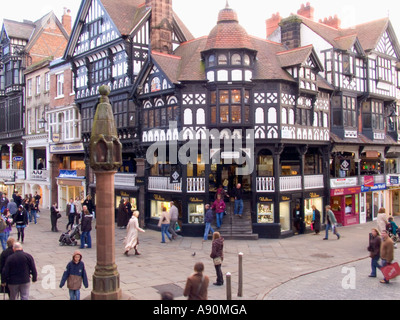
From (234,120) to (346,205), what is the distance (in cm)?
1090

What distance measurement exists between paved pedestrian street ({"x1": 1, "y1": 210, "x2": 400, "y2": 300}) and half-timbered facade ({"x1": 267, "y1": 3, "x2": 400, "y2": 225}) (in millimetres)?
6157

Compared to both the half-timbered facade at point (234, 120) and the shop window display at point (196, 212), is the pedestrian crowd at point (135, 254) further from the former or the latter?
the half-timbered facade at point (234, 120)

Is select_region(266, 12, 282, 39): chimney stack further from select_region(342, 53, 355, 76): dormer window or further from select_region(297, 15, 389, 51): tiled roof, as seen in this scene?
select_region(342, 53, 355, 76): dormer window

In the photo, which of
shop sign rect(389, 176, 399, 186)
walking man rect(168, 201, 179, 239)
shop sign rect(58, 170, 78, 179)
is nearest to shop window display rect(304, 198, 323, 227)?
walking man rect(168, 201, 179, 239)

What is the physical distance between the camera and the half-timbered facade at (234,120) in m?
21.5

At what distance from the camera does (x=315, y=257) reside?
16.6m

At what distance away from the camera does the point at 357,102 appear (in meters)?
27.8

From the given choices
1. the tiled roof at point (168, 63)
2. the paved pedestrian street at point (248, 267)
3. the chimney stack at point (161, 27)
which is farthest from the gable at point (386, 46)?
the tiled roof at point (168, 63)

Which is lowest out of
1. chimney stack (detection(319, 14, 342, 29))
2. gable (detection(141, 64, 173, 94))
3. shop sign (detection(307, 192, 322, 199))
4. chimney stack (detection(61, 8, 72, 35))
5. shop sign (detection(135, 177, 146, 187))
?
shop sign (detection(307, 192, 322, 199))

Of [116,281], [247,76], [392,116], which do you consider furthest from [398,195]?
[116,281]

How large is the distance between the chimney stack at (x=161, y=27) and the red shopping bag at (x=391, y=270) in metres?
18.6

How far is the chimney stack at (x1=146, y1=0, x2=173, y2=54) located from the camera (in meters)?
25.4

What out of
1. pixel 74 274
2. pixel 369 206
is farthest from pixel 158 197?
pixel 369 206
